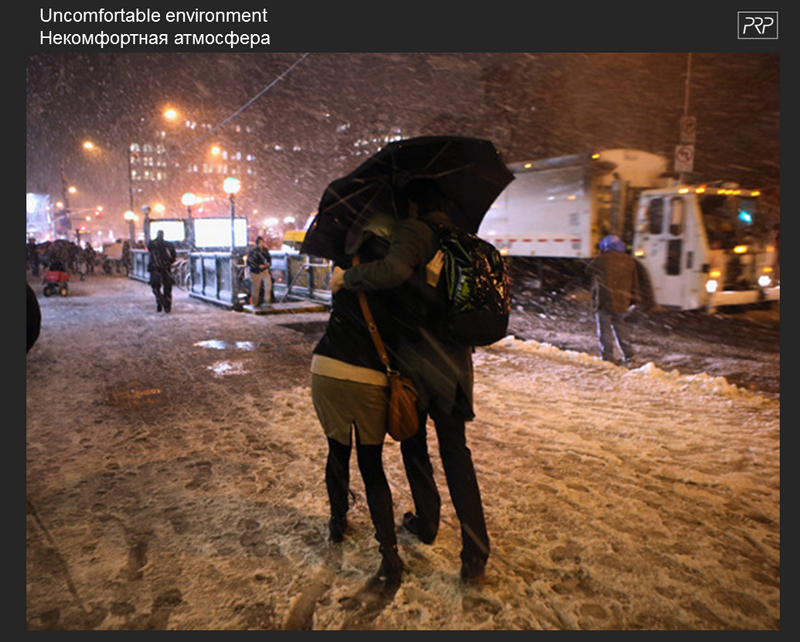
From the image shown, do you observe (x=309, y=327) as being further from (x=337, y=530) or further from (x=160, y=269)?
(x=337, y=530)

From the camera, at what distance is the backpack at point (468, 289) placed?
100 inches

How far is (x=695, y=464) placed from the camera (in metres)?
4.28

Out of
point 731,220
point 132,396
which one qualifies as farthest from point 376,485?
point 731,220

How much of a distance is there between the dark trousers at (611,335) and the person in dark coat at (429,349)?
5.81 meters

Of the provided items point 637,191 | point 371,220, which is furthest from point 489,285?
point 637,191

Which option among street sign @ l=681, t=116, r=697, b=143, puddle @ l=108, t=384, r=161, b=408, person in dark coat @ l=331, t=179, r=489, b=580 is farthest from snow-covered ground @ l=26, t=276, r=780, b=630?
street sign @ l=681, t=116, r=697, b=143

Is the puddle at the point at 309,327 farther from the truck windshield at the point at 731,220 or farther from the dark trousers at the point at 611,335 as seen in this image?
the truck windshield at the point at 731,220

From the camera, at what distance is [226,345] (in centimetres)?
945

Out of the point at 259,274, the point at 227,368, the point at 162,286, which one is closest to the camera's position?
the point at 227,368

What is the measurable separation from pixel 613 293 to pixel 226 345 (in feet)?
19.7

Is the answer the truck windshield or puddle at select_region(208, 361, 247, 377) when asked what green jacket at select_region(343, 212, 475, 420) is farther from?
the truck windshield

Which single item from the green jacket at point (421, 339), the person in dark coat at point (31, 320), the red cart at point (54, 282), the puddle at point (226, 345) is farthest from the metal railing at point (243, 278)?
the green jacket at point (421, 339)

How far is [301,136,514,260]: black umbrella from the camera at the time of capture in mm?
2717

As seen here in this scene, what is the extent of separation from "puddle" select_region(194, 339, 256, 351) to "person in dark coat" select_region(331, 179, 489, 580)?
268 inches
